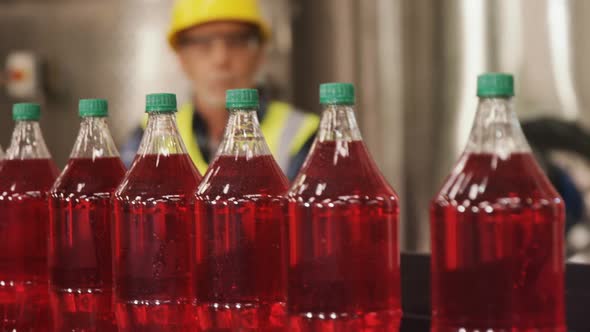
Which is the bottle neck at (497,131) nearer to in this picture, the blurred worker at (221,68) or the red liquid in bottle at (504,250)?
the red liquid in bottle at (504,250)

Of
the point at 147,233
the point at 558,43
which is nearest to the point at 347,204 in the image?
the point at 147,233

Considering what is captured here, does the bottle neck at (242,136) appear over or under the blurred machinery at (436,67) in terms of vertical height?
under

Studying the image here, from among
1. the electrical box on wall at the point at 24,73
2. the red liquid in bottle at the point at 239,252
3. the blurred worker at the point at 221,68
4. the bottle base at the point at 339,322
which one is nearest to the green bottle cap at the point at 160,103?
→ the red liquid in bottle at the point at 239,252

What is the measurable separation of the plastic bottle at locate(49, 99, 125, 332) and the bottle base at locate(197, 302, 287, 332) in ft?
0.70

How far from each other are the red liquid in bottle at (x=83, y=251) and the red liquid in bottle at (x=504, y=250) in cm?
51

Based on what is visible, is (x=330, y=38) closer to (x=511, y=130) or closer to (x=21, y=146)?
(x=21, y=146)

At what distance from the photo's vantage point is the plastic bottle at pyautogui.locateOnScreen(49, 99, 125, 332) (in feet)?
3.99

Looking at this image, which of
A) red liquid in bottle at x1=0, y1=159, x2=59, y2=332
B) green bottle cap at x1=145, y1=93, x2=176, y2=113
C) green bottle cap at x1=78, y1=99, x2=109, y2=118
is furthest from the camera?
red liquid in bottle at x1=0, y1=159, x2=59, y2=332

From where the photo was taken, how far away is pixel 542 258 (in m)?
0.92

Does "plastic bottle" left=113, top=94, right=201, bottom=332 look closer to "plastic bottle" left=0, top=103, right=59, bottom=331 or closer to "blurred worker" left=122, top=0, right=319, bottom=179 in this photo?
"plastic bottle" left=0, top=103, right=59, bottom=331

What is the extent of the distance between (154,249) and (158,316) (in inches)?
3.4

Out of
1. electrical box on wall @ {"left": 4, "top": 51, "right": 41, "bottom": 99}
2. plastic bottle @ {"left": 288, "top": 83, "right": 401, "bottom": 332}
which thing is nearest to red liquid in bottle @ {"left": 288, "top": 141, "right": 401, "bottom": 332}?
plastic bottle @ {"left": 288, "top": 83, "right": 401, "bottom": 332}

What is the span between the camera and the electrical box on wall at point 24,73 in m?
3.18

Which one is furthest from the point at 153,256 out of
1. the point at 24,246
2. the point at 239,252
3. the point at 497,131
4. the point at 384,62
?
the point at 384,62
